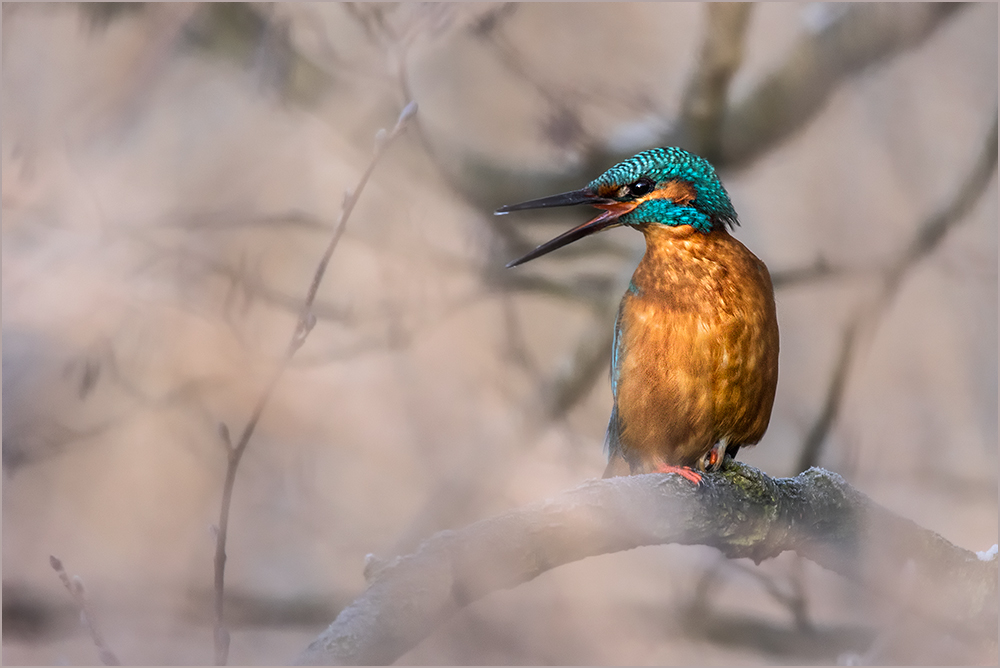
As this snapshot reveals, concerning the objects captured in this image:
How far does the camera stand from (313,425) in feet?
5.97

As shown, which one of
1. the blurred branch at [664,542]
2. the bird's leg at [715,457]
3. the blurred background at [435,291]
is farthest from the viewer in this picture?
the blurred background at [435,291]

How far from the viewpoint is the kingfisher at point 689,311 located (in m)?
1.14

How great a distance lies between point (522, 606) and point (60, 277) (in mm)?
1037

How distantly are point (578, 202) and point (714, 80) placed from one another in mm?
685

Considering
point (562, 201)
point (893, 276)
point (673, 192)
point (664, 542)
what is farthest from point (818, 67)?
point (664, 542)

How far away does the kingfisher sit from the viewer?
3.73 ft

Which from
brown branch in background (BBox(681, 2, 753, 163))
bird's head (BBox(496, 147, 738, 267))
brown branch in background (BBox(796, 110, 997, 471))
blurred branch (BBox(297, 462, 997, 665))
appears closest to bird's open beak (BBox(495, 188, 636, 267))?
bird's head (BBox(496, 147, 738, 267))

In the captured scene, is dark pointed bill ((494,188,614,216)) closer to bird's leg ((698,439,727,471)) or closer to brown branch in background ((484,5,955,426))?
bird's leg ((698,439,727,471))

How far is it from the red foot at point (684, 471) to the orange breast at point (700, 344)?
0.02 meters

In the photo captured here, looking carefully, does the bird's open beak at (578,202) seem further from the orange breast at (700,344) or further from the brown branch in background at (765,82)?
the brown branch in background at (765,82)

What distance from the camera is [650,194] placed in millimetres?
1141

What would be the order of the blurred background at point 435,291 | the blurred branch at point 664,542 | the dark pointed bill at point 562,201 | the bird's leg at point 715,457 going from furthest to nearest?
the blurred background at point 435,291, the bird's leg at point 715,457, the dark pointed bill at point 562,201, the blurred branch at point 664,542

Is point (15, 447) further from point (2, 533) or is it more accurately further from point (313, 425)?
point (313, 425)

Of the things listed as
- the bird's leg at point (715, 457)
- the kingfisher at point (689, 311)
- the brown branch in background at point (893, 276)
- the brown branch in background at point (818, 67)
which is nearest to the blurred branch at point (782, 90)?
the brown branch in background at point (818, 67)
